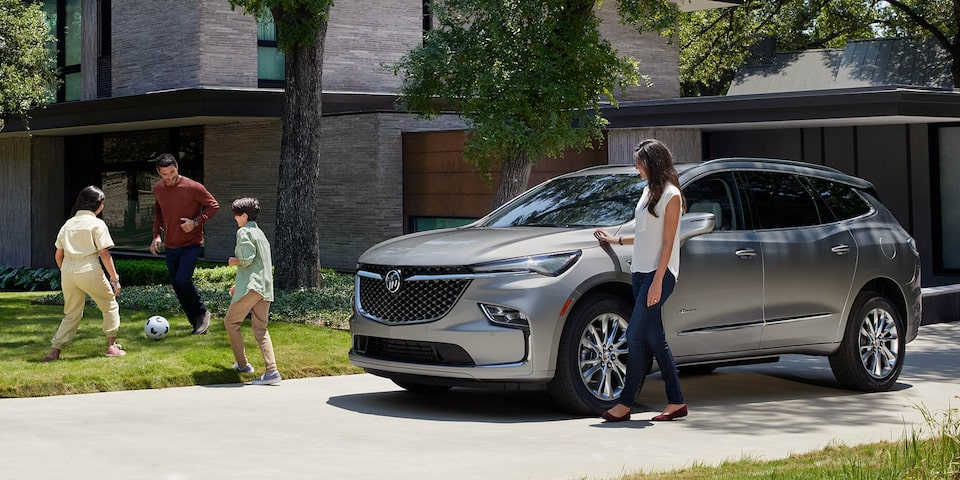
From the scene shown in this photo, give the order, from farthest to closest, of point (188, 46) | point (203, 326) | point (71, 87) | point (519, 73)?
point (71, 87) → point (188, 46) → point (519, 73) → point (203, 326)

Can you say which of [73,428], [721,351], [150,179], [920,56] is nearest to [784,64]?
[920,56]

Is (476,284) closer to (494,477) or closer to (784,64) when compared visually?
(494,477)

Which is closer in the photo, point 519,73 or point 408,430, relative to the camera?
point 408,430

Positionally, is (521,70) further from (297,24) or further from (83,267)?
(83,267)

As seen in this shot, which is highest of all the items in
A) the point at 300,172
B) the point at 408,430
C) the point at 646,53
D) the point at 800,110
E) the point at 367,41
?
the point at 646,53

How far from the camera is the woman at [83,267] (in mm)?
11336

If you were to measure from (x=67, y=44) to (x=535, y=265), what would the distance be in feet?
80.0

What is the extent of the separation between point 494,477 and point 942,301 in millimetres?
11359

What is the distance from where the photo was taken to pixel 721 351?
A: 9.60 metres

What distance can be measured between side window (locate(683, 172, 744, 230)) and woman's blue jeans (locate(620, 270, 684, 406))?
1133 millimetres

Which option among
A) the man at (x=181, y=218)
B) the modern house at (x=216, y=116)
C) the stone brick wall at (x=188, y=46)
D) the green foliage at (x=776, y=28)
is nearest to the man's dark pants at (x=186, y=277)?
the man at (x=181, y=218)

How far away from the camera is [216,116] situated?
988 inches

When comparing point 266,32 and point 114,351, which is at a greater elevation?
point 266,32

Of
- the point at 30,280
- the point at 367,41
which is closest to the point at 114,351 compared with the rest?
the point at 367,41
